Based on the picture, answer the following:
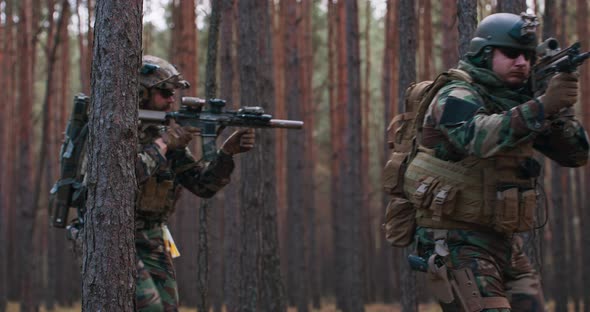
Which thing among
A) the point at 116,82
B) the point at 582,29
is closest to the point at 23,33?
the point at 582,29

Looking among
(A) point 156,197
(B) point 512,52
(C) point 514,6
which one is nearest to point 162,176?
(A) point 156,197

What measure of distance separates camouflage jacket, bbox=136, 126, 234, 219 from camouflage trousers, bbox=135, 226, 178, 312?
0.17m

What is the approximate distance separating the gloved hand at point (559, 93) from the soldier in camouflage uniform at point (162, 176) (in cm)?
258

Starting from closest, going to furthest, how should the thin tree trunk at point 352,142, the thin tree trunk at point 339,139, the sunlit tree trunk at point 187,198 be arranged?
the thin tree trunk at point 352,142
the thin tree trunk at point 339,139
the sunlit tree trunk at point 187,198

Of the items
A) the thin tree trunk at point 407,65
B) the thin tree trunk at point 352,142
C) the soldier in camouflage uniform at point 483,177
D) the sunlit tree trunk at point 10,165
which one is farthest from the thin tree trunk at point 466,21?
the sunlit tree trunk at point 10,165

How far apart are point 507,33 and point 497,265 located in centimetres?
119

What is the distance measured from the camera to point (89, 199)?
4184 millimetres

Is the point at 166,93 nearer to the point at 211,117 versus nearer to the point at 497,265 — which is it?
the point at 211,117

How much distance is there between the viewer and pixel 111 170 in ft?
13.6

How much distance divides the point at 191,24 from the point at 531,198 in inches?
527

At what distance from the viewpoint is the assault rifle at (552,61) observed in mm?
3875

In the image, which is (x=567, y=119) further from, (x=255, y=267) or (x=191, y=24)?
(x=191, y=24)

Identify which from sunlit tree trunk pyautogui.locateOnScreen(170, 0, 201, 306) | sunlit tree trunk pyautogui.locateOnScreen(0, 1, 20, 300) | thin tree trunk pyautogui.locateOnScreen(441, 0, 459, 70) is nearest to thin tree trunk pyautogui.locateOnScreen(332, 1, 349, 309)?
thin tree trunk pyautogui.locateOnScreen(441, 0, 459, 70)

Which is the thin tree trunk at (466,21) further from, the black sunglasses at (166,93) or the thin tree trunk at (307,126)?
the thin tree trunk at (307,126)
